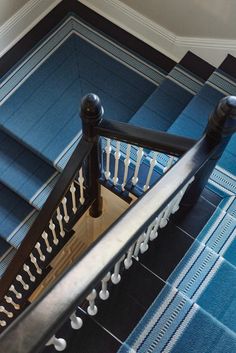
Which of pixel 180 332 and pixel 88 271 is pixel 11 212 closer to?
pixel 180 332

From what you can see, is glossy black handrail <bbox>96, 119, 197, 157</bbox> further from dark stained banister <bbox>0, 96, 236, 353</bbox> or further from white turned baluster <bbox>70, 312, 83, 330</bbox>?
white turned baluster <bbox>70, 312, 83, 330</bbox>

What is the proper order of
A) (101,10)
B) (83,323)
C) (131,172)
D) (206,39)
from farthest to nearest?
(101,10) → (206,39) → (131,172) → (83,323)

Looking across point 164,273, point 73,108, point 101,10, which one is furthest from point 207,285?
point 101,10

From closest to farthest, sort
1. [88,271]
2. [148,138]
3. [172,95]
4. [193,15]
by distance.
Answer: [88,271] → [148,138] → [193,15] → [172,95]

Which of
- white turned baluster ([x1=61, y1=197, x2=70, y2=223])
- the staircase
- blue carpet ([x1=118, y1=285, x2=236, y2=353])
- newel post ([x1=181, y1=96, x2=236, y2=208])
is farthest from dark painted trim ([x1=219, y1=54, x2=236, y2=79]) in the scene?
blue carpet ([x1=118, y1=285, x2=236, y2=353])

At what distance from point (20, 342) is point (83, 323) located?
2.98 feet

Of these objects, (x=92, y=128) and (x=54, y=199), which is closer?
(x=92, y=128)

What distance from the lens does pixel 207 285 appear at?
6.62ft

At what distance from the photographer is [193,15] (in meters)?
3.13

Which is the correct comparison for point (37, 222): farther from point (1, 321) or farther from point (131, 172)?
point (1, 321)

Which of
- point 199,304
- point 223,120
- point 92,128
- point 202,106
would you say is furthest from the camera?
point 202,106

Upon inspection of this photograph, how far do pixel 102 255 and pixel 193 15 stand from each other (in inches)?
94.7

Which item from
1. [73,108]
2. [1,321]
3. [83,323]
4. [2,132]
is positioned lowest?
[1,321]

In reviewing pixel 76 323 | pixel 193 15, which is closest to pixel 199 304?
pixel 76 323
